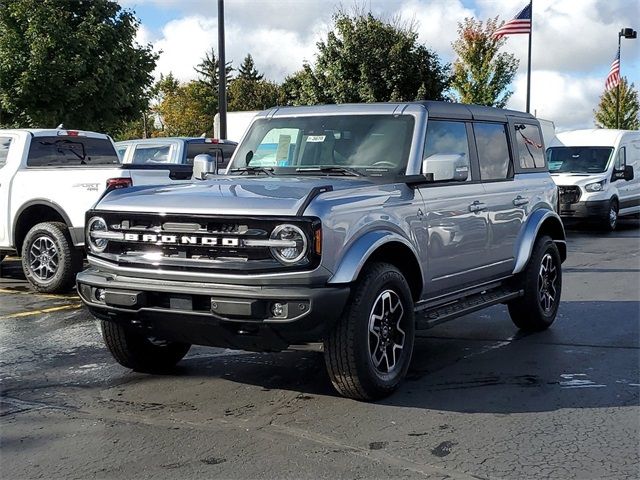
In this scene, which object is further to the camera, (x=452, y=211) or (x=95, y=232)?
(x=452, y=211)

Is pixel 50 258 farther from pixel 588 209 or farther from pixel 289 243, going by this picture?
pixel 588 209

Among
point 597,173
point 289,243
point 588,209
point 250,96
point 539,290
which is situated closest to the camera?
point 289,243

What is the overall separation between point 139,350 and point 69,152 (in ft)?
18.3

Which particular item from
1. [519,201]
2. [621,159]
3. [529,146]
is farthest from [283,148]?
[621,159]

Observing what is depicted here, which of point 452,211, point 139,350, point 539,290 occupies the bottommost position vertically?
point 139,350

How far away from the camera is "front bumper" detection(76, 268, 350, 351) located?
15.0 ft

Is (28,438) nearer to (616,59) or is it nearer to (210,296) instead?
(210,296)

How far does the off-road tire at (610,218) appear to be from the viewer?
1767cm

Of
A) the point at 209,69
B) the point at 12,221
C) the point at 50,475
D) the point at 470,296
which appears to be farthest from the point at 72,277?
the point at 209,69

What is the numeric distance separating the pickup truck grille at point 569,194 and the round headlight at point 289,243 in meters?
14.1

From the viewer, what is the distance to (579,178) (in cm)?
1767

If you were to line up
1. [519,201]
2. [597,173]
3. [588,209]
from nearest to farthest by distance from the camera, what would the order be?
[519,201] → [588,209] → [597,173]

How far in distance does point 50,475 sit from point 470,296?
3.62m

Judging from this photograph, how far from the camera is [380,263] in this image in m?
5.16
